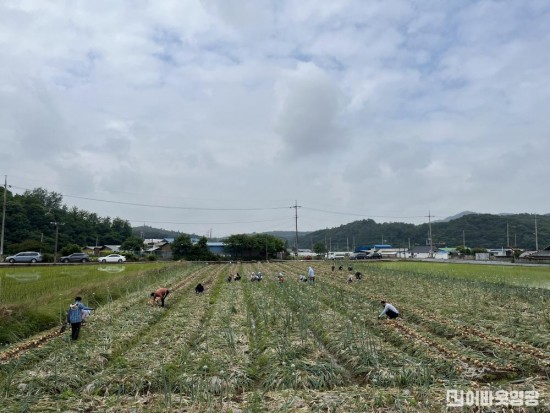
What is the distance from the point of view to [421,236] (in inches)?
4791

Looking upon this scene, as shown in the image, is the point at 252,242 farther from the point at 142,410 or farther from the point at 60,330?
the point at 142,410

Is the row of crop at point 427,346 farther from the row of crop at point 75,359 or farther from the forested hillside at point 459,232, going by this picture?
the forested hillside at point 459,232

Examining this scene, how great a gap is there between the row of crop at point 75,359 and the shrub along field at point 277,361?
3 cm

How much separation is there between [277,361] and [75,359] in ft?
14.8

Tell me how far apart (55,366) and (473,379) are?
816 centimetres

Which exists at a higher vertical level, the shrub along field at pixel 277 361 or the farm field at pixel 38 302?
the farm field at pixel 38 302

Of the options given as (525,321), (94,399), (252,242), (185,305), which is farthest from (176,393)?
(252,242)

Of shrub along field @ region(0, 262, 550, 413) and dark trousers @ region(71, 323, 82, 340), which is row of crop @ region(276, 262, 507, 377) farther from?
dark trousers @ region(71, 323, 82, 340)

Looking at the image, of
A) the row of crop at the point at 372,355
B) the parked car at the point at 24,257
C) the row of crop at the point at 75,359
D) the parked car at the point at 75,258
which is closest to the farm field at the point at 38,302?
the row of crop at the point at 75,359

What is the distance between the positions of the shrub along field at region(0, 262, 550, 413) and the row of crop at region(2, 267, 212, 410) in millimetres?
33

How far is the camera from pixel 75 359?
28.3ft

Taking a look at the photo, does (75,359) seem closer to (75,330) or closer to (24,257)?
(75,330)

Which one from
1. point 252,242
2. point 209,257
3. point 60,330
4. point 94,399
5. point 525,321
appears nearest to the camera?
point 94,399

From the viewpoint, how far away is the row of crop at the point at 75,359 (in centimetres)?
710
